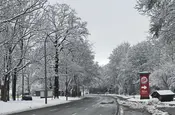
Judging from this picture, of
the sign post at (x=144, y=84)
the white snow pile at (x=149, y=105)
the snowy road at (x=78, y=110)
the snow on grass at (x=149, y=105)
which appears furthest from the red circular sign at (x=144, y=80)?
the snowy road at (x=78, y=110)

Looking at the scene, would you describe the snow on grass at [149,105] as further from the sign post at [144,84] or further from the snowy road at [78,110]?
the sign post at [144,84]

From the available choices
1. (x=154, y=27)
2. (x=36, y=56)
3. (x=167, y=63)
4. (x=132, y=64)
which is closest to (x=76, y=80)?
(x=132, y=64)

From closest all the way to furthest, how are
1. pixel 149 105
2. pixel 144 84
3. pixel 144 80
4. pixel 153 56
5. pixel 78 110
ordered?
1. pixel 78 110
2. pixel 149 105
3. pixel 144 80
4. pixel 144 84
5. pixel 153 56

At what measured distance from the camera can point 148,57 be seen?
85375 millimetres

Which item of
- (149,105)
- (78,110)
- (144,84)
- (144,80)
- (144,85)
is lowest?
(149,105)

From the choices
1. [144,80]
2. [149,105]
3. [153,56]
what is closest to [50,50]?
[144,80]

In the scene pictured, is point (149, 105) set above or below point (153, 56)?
below

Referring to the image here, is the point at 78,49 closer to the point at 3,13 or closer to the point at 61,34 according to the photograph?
the point at 61,34

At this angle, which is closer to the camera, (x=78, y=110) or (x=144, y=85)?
(x=78, y=110)

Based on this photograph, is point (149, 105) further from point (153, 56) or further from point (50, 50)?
point (153, 56)

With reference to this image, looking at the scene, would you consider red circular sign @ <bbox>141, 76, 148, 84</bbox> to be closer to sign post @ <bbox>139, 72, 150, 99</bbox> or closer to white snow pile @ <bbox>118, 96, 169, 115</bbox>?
sign post @ <bbox>139, 72, 150, 99</bbox>

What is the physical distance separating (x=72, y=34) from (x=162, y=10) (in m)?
40.0

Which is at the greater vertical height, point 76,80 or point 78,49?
point 78,49

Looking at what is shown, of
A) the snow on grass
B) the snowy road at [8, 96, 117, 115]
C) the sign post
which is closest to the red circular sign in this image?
the sign post
